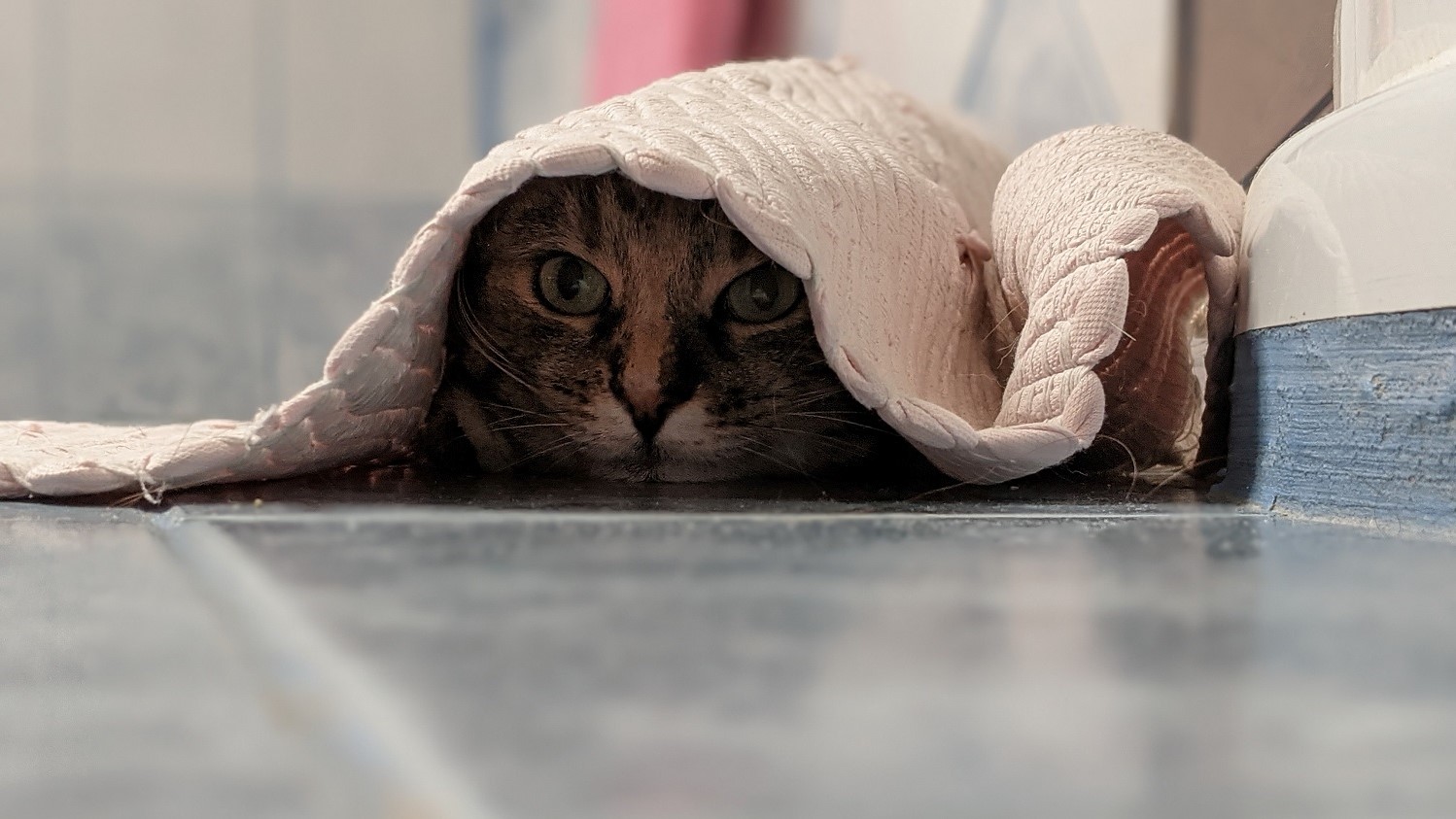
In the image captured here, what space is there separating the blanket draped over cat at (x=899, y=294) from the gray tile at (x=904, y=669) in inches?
10.4

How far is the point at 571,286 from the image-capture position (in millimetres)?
1022

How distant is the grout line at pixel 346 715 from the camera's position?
205mm

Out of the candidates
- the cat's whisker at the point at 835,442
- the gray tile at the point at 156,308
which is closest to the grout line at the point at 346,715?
the cat's whisker at the point at 835,442

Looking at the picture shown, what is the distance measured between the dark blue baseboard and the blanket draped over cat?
9 centimetres

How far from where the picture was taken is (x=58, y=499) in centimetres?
75

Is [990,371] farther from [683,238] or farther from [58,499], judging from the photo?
[58,499]

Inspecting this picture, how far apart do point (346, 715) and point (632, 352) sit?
28.5 inches

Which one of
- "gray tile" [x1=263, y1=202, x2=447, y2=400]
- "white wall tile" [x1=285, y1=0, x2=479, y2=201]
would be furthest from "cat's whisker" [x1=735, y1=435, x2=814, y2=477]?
"white wall tile" [x1=285, y1=0, x2=479, y2=201]

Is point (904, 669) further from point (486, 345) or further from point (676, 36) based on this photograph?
point (676, 36)

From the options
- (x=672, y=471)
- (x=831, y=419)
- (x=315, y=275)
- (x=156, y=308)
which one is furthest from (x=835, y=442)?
(x=156, y=308)

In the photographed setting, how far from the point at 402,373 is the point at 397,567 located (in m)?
0.45

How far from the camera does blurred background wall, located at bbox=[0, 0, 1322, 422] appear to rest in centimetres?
292

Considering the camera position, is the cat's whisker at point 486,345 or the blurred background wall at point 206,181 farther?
the blurred background wall at point 206,181

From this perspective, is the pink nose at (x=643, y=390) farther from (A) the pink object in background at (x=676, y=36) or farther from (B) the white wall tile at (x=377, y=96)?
(B) the white wall tile at (x=377, y=96)
